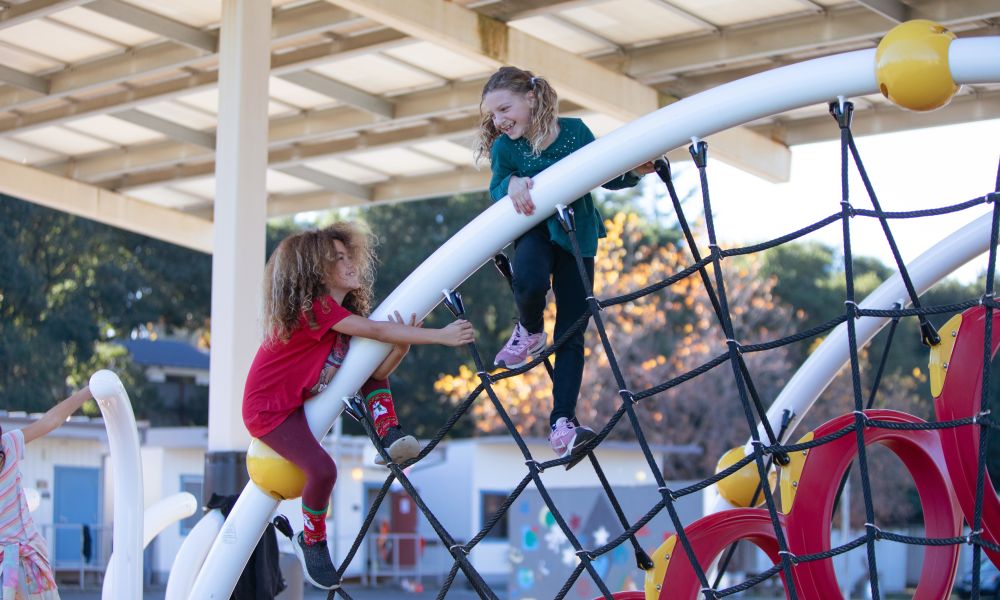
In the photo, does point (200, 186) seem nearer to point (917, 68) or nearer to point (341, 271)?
point (341, 271)

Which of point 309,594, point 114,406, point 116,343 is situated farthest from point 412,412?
point 114,406

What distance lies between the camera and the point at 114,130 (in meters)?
11.4

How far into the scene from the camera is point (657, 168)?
155 inches

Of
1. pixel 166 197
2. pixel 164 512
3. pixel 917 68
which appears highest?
pixel 166 197

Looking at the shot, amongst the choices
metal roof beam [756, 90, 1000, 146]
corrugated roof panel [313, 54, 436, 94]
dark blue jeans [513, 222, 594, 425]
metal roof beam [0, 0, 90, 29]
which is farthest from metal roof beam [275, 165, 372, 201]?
dark blue jeans [513, 222, 594, 425]

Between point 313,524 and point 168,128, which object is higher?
point 168,128

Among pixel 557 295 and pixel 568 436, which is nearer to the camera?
pixel 568 436

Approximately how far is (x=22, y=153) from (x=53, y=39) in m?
3.00

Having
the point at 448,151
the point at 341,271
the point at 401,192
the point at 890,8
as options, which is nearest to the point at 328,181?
the point at 401,192

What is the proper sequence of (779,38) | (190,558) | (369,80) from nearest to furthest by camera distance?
(190,558)
(779,38)
(369,80)

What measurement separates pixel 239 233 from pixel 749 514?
4027mm

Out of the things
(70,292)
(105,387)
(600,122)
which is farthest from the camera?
(70,292)

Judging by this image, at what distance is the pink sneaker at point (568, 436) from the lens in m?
3.86

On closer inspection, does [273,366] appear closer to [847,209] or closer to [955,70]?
[847,209]
